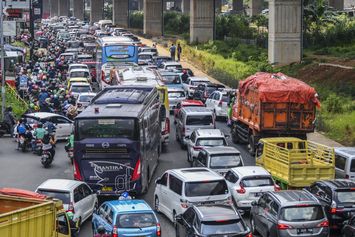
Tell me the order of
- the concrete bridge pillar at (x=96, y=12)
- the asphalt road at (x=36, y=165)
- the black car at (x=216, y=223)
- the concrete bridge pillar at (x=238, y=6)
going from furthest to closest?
1. the concrete bridge pillar at (x=238, y=6)
2. the concrete bridge pillar at (x=96, y=12)
3. the asphalt road at (x=36, y=165)
4. the black car at (x=216, y=223)

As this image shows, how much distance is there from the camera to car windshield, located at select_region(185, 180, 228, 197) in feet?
72.7

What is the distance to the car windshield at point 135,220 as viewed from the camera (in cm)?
1930

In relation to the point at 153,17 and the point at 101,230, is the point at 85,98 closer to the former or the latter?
the point at 101,230

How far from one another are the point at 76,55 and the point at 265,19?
28.6 meters

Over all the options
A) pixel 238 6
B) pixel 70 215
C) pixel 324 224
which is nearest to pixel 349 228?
pixel 324 224

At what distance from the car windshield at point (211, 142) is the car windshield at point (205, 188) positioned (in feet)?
29.8

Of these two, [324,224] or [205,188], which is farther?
[205,188]

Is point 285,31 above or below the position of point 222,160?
above

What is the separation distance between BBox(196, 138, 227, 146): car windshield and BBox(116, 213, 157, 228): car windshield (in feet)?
39.4

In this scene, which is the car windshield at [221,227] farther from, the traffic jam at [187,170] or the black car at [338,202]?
the black car at [338,202]

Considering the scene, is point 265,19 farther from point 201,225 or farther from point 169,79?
point 201,225

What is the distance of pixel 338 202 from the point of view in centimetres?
2117

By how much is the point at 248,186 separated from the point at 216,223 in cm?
504

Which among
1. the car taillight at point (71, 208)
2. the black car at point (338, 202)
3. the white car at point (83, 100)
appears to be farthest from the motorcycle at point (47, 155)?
the black car at point (338, 202)
